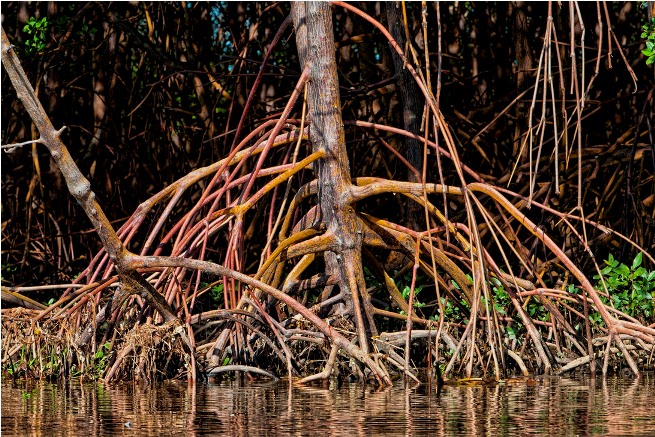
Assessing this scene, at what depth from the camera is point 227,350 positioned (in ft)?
18.7

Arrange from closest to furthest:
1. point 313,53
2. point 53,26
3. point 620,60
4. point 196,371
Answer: point 196,371 < point 313,53 < point 620,60 < point 53,26

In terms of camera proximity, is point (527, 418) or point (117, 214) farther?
point (117, 214)

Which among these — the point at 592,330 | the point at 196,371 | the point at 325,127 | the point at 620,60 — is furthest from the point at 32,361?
the point at 620,60

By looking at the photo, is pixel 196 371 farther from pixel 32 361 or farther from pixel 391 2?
pixel 391 2

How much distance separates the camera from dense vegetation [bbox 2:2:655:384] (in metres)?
5.43

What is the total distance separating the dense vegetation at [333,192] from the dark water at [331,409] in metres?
0.29

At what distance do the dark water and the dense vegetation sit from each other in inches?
11.3

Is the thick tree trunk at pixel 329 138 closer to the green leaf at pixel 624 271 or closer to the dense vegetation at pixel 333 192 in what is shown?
the dense vegetation at pixel 333 192

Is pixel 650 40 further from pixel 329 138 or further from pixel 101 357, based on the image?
pixel 101 357

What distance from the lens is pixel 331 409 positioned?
4258 millimetres

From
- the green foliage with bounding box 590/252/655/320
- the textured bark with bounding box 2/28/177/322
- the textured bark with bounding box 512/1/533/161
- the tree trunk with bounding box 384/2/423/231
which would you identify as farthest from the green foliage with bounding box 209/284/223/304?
the green foliage with bounding box 590/252/655/320

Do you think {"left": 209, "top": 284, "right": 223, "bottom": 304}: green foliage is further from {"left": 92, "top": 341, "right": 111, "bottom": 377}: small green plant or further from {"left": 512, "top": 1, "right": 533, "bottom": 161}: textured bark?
{"left": 512, "top": 1, "right": 533, "bottom": 161}: textured bark

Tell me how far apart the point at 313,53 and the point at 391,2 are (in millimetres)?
1048

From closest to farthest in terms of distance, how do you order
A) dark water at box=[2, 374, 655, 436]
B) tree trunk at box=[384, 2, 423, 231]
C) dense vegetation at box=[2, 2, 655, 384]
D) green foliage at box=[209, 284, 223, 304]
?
dark water at box=[2, 374, 655, 436] < dense vegetation at box=[2, 2, 655, 384] < tree trunk at box=[384, 2, 423, 231] < green foliage at box=[209, 284, 223, 304]
